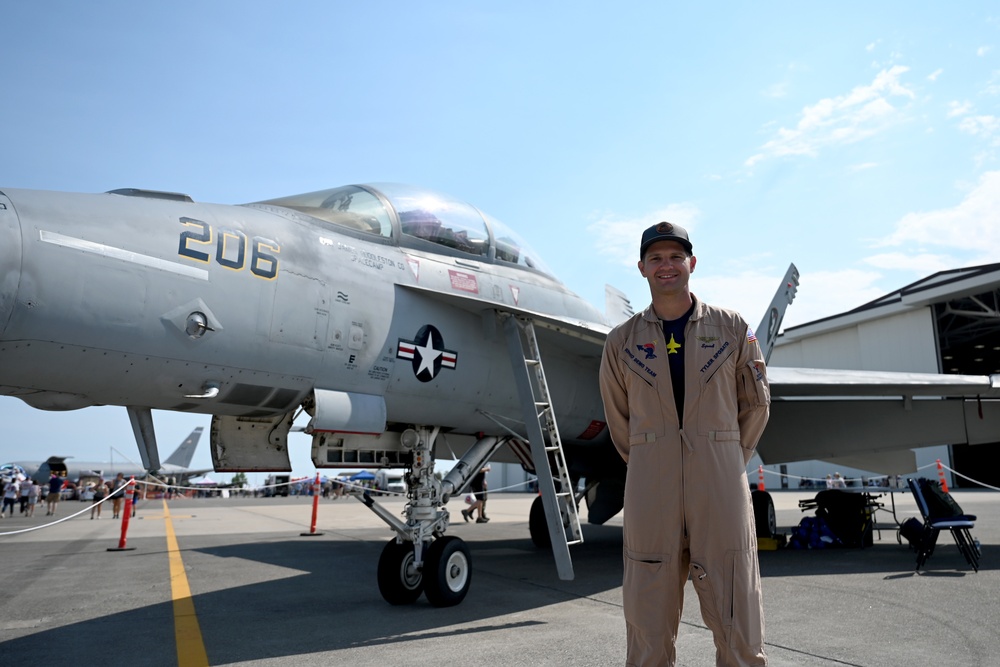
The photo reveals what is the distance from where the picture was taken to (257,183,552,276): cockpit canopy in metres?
5.93

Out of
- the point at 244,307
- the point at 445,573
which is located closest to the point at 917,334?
the point at 445,573

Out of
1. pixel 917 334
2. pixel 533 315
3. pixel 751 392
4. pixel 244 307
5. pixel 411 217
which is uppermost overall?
pixel 917 334

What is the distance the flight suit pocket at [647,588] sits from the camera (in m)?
2.37

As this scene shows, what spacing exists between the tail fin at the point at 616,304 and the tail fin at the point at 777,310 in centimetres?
221

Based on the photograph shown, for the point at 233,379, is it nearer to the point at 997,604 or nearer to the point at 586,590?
the point at 586,590

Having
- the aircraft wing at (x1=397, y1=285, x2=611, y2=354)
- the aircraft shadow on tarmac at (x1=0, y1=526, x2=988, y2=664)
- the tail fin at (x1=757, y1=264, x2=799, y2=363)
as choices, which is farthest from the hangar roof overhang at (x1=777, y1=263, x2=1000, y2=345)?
the aircraft wing at (x1=397, y1=285, x2=611, y2=354)

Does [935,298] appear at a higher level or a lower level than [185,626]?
higher

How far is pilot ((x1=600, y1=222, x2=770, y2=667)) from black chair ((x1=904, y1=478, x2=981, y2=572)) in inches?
244

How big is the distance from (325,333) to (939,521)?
6.58 m

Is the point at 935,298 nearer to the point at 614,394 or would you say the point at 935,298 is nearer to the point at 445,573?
the point at 445,573

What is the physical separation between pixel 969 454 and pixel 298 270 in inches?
1798

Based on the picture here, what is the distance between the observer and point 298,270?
16.5ft

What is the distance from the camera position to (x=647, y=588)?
7.82ft

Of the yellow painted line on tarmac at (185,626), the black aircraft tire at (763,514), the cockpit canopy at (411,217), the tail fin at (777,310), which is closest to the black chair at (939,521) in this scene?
the black aircraft tire at (763,514)
